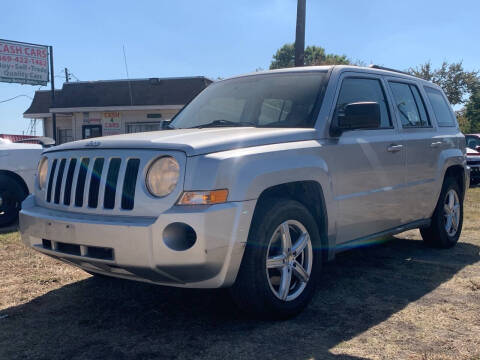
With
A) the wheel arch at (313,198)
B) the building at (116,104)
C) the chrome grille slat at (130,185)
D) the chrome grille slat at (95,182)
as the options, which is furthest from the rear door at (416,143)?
the building at (116,104)

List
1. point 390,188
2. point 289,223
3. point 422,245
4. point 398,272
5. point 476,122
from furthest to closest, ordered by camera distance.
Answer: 1. point 476,122
2. point 422,245
3. point 398,272
4. point 390,188
5. point 289,223

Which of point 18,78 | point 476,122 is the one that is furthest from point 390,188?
point 476,122

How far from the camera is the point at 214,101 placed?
464 cm

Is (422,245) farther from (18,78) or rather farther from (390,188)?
(18,78)

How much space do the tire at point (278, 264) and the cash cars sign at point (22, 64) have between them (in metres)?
30.1

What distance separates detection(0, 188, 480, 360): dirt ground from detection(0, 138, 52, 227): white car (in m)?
2.29

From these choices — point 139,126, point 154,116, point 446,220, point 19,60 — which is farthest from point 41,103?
point 446,220

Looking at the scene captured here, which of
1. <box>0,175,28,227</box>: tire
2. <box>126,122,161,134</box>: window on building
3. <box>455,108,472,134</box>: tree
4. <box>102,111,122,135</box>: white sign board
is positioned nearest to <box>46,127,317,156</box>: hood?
<box>0,175,28,227</box>: tire

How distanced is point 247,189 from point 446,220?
12.0 ft

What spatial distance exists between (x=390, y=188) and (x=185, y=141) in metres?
2.15

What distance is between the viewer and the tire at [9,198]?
7012 millimetres

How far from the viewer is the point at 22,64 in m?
30.0

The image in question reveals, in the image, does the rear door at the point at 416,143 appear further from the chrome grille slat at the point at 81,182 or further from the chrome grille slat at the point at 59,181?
the chrome grille slat at the point at 59,181

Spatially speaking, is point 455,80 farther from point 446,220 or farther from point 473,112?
point 446,220
